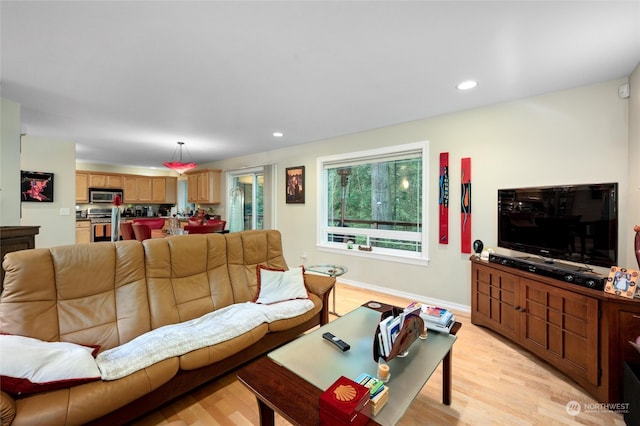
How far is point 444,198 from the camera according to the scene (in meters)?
3.31

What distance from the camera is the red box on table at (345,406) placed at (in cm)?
100

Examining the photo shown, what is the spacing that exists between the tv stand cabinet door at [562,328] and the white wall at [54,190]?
6.01 meters

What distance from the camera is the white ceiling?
62.7 inches

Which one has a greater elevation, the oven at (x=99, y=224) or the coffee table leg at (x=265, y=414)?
the oven at (x=99, y=224)

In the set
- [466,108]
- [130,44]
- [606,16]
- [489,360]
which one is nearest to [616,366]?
[489,360]

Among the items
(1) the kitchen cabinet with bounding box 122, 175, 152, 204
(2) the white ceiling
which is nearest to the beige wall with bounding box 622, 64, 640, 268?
(2) the white ceiling

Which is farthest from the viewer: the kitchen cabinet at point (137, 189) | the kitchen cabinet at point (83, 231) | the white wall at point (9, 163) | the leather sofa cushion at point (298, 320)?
the kitchen cabinet at point (137, 189)

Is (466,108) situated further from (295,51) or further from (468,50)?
(295,51)

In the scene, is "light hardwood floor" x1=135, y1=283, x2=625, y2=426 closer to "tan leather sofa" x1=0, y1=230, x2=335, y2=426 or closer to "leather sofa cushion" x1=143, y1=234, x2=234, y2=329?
"tan leather sofa" x1=0, y1=230, x2=335, y2=426

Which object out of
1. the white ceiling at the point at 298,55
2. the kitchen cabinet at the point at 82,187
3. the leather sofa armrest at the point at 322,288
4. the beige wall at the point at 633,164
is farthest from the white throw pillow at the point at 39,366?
the kitchen cabinet at the point at 82,187

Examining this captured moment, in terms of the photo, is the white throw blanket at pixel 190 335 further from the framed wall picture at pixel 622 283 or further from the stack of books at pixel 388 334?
the framed wall picture at pixel 622 283

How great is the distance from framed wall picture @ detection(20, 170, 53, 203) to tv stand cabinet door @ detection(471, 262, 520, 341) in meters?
5.90

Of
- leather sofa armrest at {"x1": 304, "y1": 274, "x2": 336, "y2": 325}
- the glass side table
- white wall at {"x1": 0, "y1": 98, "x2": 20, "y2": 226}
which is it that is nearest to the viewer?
leather sofa armrest at {"x1": 304, "y1": 274, "x2": 336, "y2": 325}

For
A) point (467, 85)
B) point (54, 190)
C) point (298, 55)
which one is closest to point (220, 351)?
point (298, 55)
